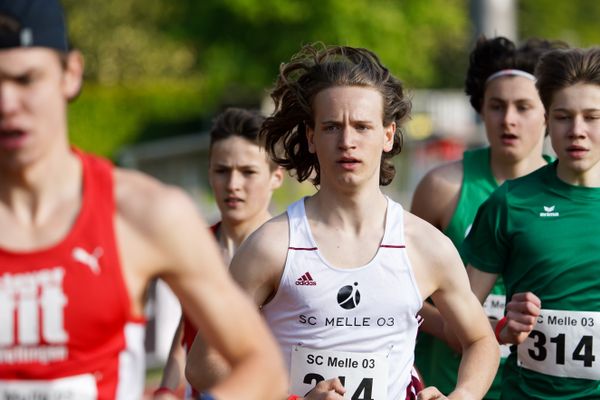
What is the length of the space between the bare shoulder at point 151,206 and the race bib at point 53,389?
16.0 inches

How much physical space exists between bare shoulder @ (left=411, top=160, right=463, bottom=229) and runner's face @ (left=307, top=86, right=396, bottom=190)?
5.06ft

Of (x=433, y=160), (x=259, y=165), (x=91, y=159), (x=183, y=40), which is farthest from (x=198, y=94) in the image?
(x=91, y=159)

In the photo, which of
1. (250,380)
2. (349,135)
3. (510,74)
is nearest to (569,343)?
(349,135)

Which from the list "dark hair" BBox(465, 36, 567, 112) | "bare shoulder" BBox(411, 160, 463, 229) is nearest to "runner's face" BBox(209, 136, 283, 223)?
"bare shoulder" BBox(411, 160, 463, 229)

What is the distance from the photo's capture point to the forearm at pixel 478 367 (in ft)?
16.2

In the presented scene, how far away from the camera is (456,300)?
4945 millimetres

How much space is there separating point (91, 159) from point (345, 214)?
5.59 ft

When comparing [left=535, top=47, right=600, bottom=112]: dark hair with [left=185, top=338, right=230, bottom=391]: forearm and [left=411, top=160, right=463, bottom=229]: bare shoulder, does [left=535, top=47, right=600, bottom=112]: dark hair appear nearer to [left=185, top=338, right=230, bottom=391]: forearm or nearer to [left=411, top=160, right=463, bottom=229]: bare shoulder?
[left=411, top=160, right=463, bottom=229]: bare shoulder

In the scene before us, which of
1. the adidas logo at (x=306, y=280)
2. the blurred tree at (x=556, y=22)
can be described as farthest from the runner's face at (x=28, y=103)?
the blurred tree at (x=556, y=22)

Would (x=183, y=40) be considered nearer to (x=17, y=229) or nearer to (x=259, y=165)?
(x=259, y=165)

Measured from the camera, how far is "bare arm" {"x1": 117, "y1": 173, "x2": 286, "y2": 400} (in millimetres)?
3240

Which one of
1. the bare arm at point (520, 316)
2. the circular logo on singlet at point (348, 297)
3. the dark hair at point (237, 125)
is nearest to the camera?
the circular logo on singlet at point (348, 297)

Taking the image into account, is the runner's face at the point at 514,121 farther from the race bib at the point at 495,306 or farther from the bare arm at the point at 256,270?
the bare arm at the point at 256,270

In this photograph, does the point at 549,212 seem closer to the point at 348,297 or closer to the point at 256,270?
the point at 348,297
